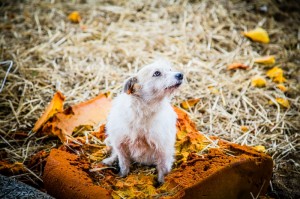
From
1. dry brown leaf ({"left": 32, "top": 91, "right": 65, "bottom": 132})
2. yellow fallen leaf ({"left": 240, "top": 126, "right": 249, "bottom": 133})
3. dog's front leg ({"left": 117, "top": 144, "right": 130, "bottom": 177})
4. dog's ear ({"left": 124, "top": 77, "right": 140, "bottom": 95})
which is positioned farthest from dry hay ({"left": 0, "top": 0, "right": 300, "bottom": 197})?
dog's ear ({"left": 124, "top": 77, "right": 140, "bottom": 95})

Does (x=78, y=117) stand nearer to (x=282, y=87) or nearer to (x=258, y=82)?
(x=258, y=82)

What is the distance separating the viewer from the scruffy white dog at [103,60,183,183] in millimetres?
3506

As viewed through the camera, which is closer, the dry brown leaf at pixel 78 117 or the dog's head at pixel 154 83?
the dog's head at pixel 154 83

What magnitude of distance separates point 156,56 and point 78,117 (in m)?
1.94

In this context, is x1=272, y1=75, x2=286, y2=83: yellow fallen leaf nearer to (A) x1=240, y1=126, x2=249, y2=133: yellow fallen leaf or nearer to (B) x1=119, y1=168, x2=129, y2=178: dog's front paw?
(A) x1=240, y1=126, x2=249, y2=133: yellow fallen leaf

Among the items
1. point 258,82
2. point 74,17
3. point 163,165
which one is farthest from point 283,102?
point 74,17

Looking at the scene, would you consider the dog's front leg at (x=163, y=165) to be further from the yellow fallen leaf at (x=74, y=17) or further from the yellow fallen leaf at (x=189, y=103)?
the yellow fallen leaf at (x=74, y=17)

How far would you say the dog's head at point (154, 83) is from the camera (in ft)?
11.3

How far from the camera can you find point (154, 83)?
3.50 metres

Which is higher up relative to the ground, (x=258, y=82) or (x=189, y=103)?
(x=258, y=82)

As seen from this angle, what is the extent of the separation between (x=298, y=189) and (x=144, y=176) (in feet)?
5.58

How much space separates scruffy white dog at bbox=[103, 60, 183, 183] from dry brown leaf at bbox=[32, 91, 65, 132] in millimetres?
1006

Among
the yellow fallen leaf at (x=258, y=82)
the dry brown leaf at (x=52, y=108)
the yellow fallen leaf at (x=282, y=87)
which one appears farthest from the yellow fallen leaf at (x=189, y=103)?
the dry brown leaf at (x=52, y=108)

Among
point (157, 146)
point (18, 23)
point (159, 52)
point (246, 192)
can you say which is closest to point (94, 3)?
point (18, 23)
